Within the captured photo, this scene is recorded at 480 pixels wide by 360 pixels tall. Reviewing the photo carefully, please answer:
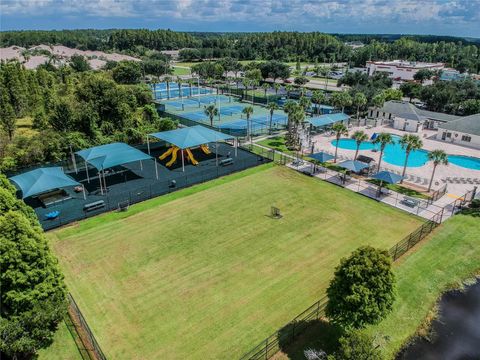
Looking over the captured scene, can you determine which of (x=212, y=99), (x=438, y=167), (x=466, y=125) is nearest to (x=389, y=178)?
(x=438, y=167)

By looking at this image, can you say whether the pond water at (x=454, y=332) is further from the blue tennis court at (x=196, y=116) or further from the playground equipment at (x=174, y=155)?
the blue tennis court at (x=196, y=116)

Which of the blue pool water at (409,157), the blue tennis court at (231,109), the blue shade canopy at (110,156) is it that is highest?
the blue shade canopy at (110,156)

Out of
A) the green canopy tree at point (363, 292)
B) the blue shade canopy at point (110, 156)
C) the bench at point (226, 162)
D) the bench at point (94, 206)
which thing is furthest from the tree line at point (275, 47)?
the bench at point (94, 206)

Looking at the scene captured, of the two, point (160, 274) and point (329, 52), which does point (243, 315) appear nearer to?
point (160, 274)

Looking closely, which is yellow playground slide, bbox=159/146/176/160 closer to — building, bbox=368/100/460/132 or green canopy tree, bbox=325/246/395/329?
green canopy tree, bbox=325/246/395/329

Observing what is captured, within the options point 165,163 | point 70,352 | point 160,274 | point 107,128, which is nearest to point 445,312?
point 160,274

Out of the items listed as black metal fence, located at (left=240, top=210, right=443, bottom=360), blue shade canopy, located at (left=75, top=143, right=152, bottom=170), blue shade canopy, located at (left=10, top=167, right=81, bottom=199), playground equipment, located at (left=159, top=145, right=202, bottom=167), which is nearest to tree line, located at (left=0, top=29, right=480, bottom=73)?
playground equipment, located at (left=159, top=145, right=202, bottom=167)
